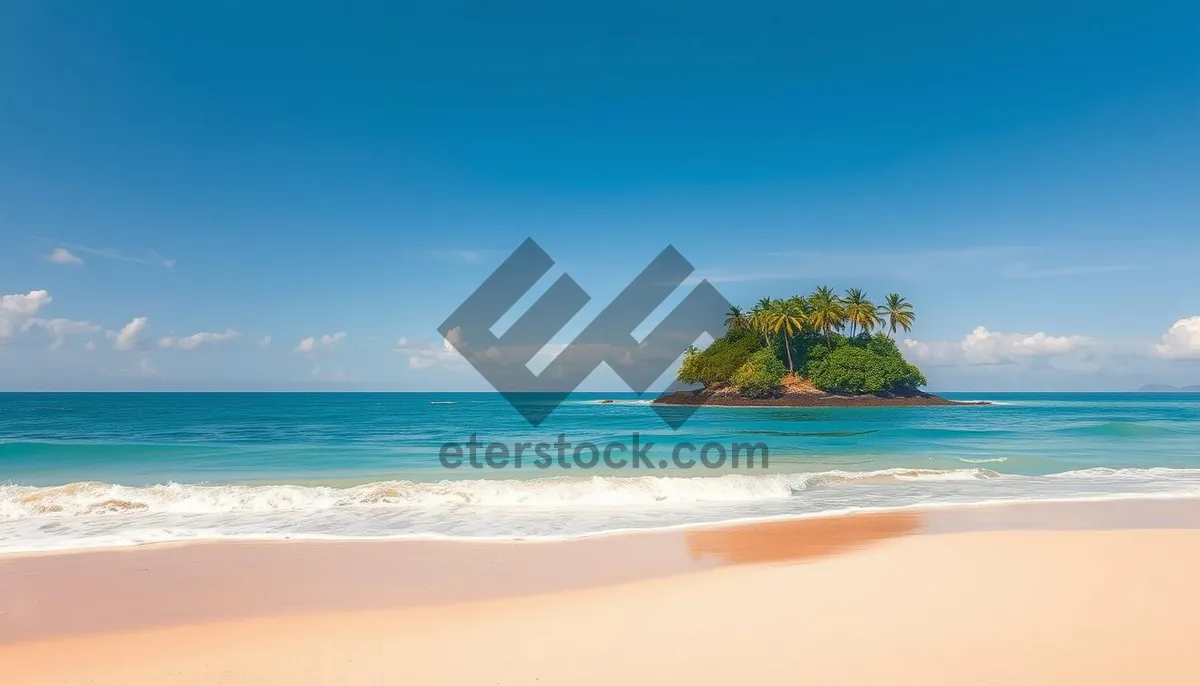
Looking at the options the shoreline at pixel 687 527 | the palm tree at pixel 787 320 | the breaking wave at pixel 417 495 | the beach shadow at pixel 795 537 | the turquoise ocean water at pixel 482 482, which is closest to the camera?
the beach shadow at pixel 795 537

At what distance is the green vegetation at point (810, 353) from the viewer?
194ft

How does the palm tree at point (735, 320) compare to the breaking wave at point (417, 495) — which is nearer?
the breaking wave at point (417, 495)

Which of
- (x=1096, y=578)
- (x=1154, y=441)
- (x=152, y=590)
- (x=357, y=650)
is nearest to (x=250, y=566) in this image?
(x=152, y=590)

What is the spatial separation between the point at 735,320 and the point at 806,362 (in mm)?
10877

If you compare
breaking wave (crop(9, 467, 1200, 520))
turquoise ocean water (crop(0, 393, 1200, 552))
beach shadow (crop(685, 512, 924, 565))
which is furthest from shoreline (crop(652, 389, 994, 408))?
beach shadow (crop(685, 512, 924, 565))

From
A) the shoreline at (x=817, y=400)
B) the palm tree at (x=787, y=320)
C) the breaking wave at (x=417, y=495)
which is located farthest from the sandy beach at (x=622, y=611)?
the palm tree at (x=787, y=320)

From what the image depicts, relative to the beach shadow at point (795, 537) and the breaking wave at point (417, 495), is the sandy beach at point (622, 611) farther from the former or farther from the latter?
the breaking wave at point (417, 495)

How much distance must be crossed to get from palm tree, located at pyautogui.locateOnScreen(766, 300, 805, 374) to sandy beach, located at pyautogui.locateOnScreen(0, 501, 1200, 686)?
179ft

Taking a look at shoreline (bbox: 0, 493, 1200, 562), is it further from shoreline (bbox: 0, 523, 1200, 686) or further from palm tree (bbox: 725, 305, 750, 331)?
palm tree (bbox: 725, 305, 750, 331)

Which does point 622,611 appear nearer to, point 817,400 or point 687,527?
point 687,527

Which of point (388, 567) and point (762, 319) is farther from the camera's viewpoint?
point (762, 319)

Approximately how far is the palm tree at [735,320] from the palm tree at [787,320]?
17.4 ft

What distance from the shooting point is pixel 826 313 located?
62875mm

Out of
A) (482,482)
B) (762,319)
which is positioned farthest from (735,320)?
(482,482)
